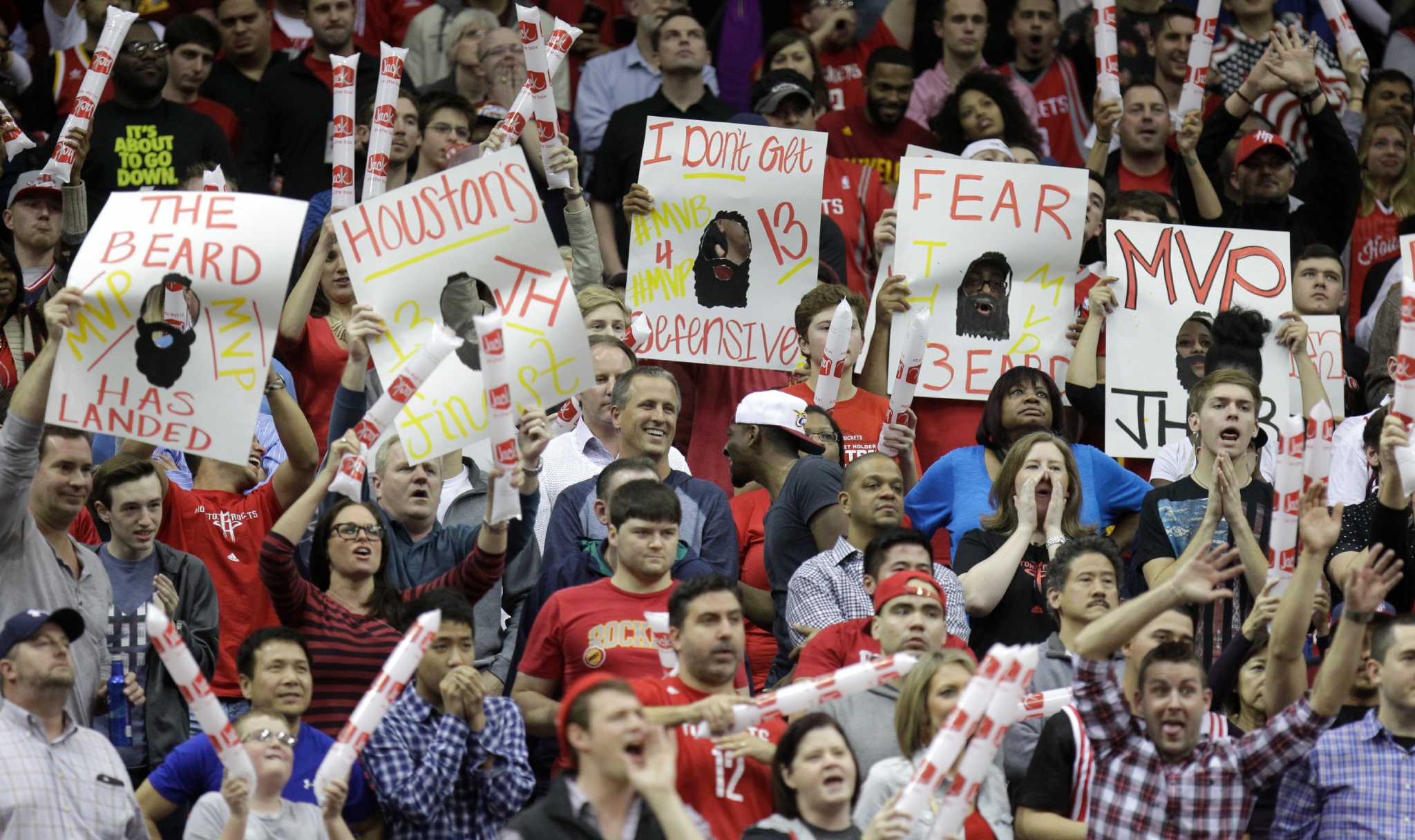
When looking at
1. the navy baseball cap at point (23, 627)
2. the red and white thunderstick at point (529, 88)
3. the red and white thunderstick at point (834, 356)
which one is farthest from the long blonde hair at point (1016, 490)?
the navy baseball cap at point (23, 627)

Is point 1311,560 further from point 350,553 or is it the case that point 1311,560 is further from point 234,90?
point 234,90

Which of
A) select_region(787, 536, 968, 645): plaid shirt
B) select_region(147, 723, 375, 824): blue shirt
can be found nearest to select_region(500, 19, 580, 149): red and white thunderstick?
select_region(787, 536, 968, 645): plaid shirt

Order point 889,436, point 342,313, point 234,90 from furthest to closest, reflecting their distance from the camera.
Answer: point 234,90 < point 342,313 < point 889,436

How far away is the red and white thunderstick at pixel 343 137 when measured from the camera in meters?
10.6

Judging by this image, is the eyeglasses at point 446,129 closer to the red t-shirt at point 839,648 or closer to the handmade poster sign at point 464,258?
the handmade poster sign at point 464,258

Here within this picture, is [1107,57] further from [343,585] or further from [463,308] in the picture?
[343,585]

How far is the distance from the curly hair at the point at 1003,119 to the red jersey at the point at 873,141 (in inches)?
8.9

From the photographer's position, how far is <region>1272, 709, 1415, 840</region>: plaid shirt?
24.8ft

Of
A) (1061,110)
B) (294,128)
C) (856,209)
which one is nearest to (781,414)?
(856,209)

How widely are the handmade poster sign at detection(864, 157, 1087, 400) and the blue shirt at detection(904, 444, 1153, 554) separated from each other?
49.6 inches

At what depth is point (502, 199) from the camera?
30.4 feet

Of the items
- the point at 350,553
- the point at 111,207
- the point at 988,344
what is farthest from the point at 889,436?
the point at 111,207

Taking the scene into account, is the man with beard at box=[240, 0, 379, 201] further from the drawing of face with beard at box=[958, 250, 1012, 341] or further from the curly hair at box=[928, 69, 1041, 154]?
the drawing of face with beard at box=[958, 250, 1012, 341]

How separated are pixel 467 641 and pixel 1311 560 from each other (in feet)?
9.05
